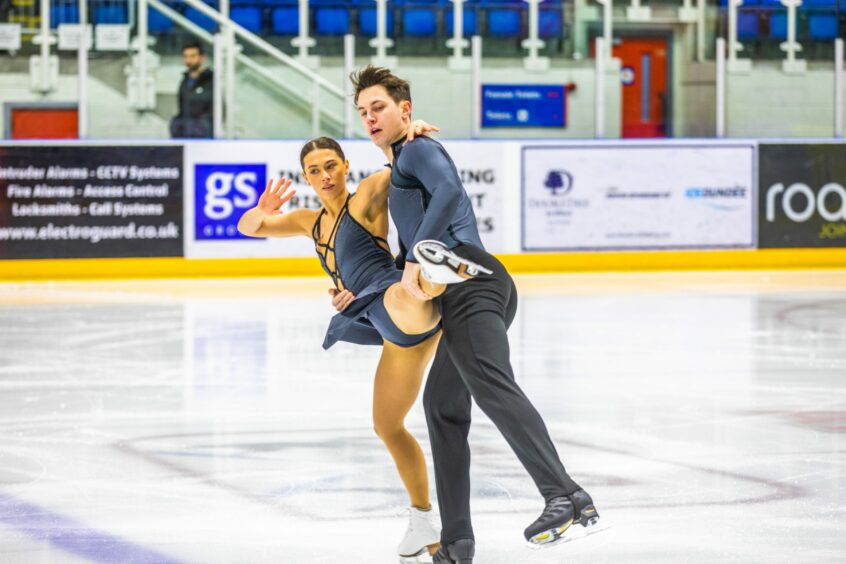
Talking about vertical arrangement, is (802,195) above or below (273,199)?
below

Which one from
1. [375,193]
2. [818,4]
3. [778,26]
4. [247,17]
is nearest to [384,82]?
[375,193]

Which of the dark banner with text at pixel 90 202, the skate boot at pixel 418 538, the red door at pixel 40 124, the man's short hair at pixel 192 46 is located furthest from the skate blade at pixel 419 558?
the man's short hair at pixel 192 46

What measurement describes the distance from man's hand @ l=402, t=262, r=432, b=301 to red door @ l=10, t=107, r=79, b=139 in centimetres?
1100

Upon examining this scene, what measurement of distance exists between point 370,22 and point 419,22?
1.83 ft

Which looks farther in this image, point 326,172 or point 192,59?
point 192,59

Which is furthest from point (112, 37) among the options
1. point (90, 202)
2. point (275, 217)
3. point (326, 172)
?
point (326, 172)

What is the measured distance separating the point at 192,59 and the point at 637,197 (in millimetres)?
4714

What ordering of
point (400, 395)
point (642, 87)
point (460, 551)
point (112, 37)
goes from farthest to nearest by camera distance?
point (642, 87), point (112, 37), point (400, 395), point (460, 551)

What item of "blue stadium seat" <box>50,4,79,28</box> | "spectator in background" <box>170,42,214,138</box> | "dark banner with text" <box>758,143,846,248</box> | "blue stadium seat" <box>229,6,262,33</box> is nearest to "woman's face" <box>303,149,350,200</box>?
"spectator in background" <box>170,42,214,138</box>

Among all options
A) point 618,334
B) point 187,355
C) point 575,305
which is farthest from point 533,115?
point 187,355

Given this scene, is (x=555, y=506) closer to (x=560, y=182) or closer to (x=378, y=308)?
(x=378, y=308)

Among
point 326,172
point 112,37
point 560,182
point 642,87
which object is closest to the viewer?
point 326,172

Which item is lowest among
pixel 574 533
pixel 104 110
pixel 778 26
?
pixel 574 533

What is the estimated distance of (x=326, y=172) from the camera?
4.04 meters
